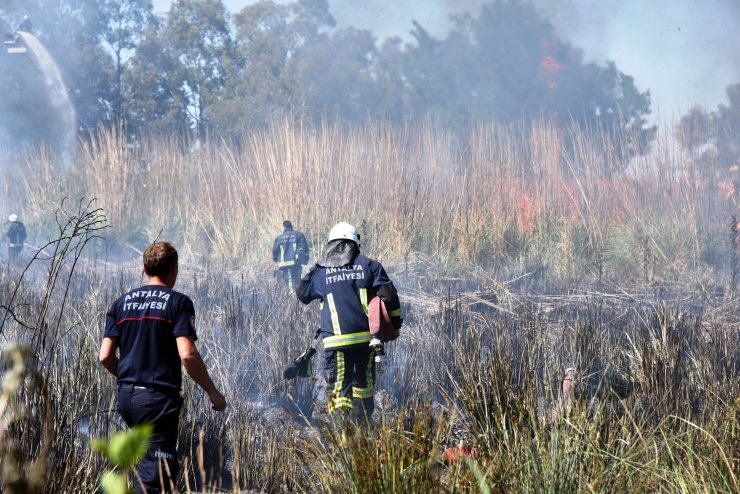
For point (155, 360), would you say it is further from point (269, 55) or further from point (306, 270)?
point (269, 55)

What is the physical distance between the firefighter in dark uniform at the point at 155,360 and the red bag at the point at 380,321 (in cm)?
160

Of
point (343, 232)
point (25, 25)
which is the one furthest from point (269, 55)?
point (343, 232)

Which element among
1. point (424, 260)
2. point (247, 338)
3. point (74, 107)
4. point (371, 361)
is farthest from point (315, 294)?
point (74, 107)

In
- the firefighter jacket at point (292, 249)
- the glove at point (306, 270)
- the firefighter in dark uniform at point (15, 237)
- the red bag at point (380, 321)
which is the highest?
the firefighter in dark uniform at point (15, 237)

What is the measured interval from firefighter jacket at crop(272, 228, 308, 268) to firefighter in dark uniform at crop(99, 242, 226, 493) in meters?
7.88

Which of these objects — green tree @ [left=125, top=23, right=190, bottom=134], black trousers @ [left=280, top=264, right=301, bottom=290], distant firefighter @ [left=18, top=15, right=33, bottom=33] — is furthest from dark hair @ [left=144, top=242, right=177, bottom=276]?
green tree @ [left=125, top=23, right=190, bottom=134]

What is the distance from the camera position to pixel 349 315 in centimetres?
518

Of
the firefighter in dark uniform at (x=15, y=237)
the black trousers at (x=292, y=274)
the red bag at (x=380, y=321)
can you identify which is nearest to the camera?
the red bag at (x=380, y=321)

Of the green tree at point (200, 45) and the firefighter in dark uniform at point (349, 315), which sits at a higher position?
the green tree at point (200, 45)

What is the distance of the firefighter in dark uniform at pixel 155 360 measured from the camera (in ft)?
11.4

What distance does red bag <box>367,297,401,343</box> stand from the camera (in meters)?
5.01

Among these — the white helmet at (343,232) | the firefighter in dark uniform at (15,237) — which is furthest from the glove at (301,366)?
the firefighter in dark uniform at (15,237)

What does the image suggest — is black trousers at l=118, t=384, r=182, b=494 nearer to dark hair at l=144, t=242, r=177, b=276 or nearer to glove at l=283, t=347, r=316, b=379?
dark hair at l=144, t=242, r=177, b=276

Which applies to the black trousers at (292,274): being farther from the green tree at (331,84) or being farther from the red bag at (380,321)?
the green tree at (331,84)
